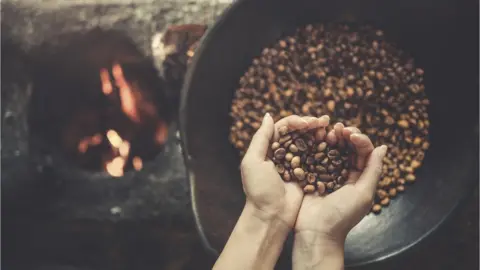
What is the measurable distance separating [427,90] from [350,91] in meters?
0.20

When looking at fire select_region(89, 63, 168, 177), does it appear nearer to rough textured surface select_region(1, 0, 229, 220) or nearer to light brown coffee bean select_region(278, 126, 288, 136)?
rough textured surface select_region(1, 0, 229, 220)

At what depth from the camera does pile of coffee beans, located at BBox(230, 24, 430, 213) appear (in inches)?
46.3

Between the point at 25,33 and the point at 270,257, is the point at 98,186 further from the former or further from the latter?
the point at 270,257

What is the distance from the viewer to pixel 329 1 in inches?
47.4

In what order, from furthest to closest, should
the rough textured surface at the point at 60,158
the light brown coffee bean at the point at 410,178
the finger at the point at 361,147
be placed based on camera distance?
the rough textured surface at the point at 60,158, the light brown coffee bean at the point at 410,178, the finger at the point at 361,147

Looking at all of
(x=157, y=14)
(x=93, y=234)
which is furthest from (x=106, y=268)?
(x=157, y=14)

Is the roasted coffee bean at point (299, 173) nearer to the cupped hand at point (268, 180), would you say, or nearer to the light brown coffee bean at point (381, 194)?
the cupped hand at point (268, 180)

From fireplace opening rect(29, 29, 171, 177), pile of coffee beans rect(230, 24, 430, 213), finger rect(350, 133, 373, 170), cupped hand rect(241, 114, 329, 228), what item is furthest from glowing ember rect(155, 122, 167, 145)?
finger rect(350, 133, 373, 170)

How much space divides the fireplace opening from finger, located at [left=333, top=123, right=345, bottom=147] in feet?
1.69

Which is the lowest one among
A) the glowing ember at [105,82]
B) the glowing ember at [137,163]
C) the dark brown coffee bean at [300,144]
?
the glowing ember at [137,163]

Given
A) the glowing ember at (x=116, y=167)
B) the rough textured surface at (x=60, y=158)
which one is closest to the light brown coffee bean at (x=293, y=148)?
the rough textured surface at (x=60, y=158)

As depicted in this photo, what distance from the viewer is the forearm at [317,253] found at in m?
0.93

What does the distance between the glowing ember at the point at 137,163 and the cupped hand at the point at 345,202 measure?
1.76 feet

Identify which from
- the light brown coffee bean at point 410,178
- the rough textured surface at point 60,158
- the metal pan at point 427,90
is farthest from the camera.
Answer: the rough textured surface at point 60,158
